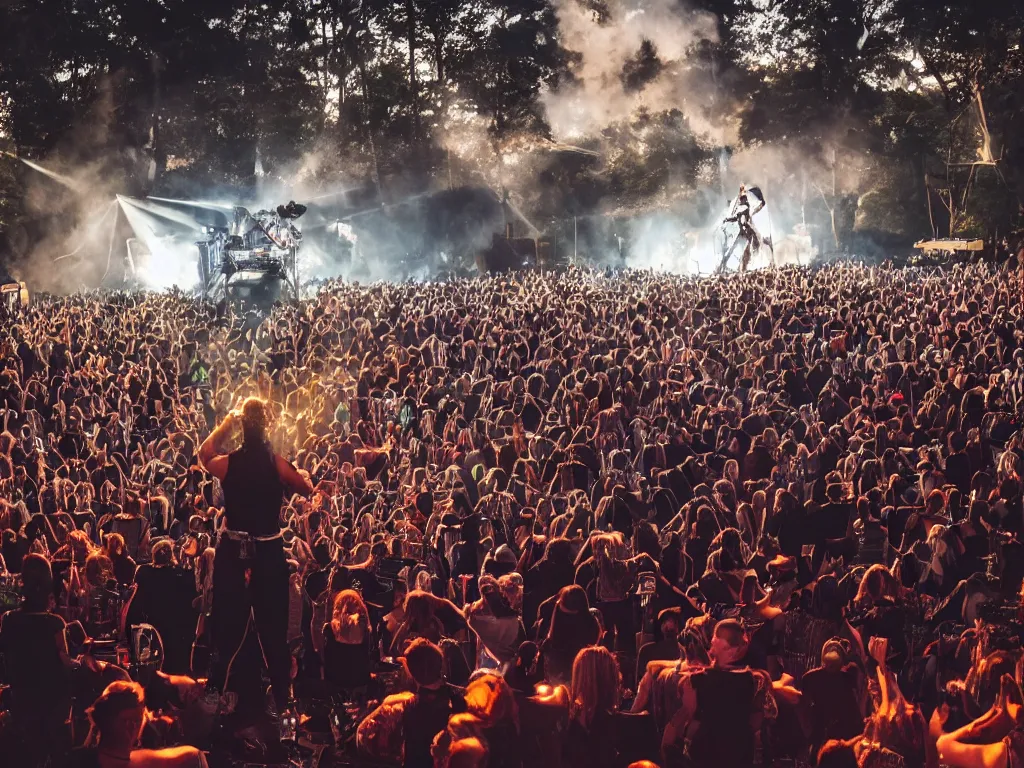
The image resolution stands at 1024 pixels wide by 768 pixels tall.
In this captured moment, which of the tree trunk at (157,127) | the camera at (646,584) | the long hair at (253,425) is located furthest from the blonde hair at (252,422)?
the tree trunk at (157,127)

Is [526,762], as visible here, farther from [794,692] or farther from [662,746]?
[794,692]

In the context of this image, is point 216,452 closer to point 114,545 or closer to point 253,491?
point 253,491

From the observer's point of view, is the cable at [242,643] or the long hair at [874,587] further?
the long hair at [874,587]

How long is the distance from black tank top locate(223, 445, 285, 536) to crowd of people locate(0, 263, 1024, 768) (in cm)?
2

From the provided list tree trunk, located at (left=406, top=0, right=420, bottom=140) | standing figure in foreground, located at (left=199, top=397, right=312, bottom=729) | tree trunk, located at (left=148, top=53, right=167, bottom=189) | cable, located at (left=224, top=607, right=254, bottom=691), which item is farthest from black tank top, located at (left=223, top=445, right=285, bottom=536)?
tree trunk, located at (left=406, top=0, right=420, bottom=140)

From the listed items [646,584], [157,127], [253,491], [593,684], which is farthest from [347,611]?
[157,127]

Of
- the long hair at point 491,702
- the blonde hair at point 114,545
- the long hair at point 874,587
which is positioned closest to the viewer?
the long hair at point 491,702

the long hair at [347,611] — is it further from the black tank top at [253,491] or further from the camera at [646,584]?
the camera at [646,584]

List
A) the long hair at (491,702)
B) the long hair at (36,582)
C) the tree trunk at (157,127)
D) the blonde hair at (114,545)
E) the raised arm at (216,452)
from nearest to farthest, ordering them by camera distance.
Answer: the long hair at (491,702)
the long hair at (36,582)
the raised arm at (216,452)
the blonde hair at (114,545)
the tree trunk at (157,127)

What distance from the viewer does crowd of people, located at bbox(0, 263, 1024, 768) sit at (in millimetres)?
5004

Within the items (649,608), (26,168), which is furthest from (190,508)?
(26,168)

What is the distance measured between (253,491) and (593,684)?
2.10 metres

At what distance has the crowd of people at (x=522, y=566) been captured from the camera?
197 inches

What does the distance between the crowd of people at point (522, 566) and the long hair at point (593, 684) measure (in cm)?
1
